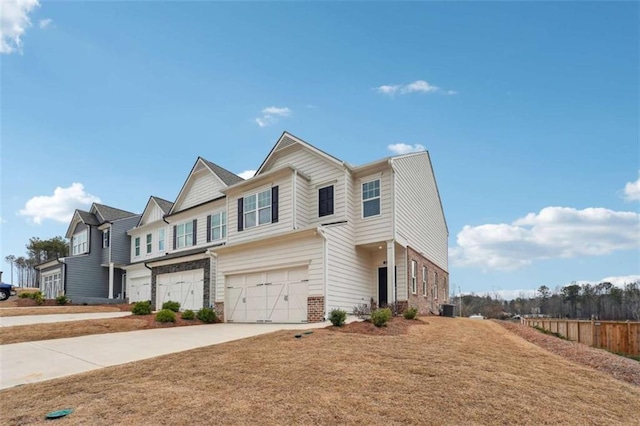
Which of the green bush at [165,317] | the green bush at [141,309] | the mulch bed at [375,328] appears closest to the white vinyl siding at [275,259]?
the green bush at [165,317]

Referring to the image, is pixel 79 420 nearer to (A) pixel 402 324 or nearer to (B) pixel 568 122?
(A) pixel 402 324

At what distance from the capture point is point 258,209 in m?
20.3

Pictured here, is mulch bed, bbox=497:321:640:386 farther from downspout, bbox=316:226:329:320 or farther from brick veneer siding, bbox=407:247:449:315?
brick veneer siding, bbox=407:247:449:315

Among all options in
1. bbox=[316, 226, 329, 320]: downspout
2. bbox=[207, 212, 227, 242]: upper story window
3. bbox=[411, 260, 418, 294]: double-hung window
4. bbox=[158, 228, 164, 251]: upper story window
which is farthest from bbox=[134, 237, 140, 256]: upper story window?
bbox=[411, 260, 418, 294]: double-hung window

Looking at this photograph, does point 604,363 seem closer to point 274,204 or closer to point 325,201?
point 325,201

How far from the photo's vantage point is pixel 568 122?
1680 cm

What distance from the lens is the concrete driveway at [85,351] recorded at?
359 inches

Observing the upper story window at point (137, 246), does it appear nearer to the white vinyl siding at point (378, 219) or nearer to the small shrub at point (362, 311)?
the white vinyl siding at point (378, 219)

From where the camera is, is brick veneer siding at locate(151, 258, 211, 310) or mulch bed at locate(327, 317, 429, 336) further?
brick veneer siding at locate(151, 258, 211, 310)

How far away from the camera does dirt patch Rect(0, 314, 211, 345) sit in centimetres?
1367

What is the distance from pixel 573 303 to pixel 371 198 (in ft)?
217

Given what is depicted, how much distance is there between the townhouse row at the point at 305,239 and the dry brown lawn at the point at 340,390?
23.2ft

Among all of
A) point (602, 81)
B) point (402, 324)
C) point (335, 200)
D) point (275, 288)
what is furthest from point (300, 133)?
point (602, 81)

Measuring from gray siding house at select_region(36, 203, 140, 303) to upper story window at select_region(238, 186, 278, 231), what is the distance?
1711 cm
